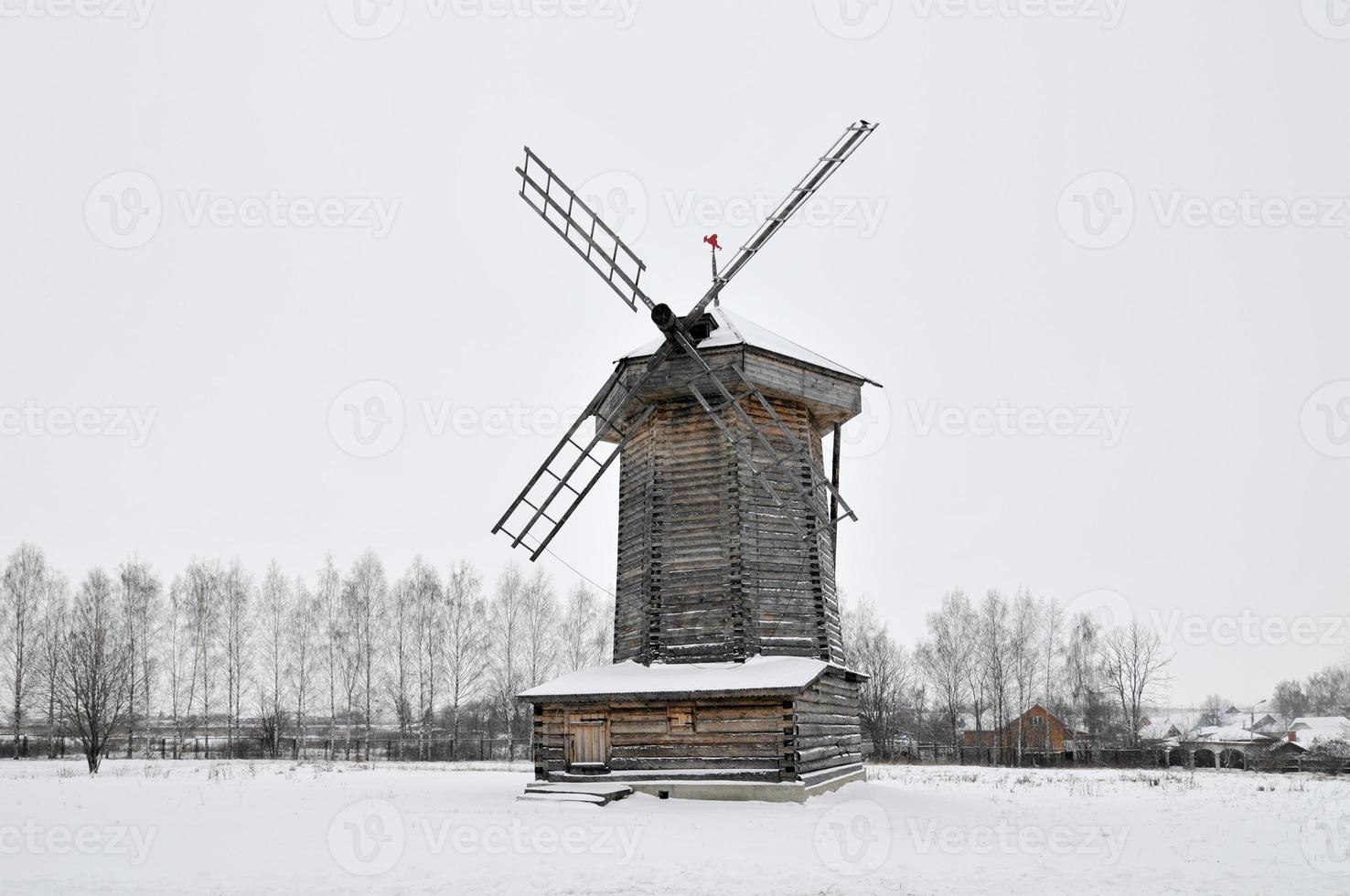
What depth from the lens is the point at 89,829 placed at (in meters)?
13.0

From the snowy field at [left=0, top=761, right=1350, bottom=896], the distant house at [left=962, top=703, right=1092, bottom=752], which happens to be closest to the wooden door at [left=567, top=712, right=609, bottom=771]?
the snowy field at [left=0, top=761, right=1350, bottom=896]

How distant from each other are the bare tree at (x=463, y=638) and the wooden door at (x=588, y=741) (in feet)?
77.2

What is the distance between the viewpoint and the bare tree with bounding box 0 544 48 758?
134 ft

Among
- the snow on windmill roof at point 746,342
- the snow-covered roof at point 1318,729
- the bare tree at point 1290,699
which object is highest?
the snow on windmill roof at point 746,342

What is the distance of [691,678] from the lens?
17.4 m

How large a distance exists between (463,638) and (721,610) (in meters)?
28.4

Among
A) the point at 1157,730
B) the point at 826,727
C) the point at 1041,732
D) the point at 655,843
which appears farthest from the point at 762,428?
the point at 1157,730

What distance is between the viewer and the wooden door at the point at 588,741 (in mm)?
18047

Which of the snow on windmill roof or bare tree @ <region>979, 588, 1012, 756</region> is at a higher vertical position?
the snow on windmill roof

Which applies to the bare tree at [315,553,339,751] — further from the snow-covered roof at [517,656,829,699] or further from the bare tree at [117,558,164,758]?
the snow-covered roof at [517,656,829,699]

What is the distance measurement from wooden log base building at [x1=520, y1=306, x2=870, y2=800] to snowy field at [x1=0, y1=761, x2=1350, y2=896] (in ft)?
3.57

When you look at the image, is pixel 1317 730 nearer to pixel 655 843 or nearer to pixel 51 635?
pixel 655 843

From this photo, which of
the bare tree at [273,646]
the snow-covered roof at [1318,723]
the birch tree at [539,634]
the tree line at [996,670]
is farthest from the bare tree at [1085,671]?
the bare tree at [273,646]

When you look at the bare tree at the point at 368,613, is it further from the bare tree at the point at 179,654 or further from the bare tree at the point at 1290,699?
the bare tree at the point at 1290,699
